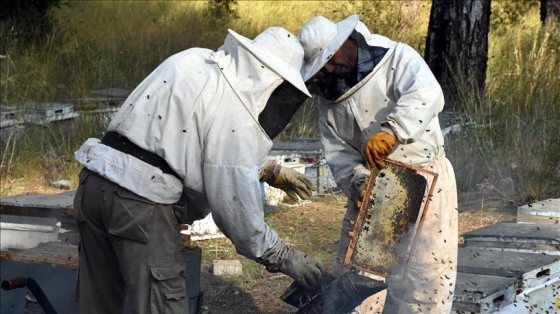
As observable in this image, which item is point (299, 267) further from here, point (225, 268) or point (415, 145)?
point (225, 268)

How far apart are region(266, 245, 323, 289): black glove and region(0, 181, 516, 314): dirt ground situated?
1204 mm

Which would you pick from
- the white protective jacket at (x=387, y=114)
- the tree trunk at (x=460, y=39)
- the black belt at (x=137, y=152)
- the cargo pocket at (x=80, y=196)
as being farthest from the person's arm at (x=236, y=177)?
the tree trunk at (x=460, y=39)

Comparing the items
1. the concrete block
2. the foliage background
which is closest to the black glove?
the concrete block

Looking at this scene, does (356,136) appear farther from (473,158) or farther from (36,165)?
(36,165)

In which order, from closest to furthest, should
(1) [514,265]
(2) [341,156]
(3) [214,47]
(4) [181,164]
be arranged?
(4) [181,164]
(1) [514,265]
(2) [341,156]
(3) [214,47]

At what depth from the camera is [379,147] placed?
4.06m

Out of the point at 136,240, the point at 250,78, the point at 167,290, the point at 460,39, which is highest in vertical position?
the point at 250,78

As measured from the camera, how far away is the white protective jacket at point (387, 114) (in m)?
4.11

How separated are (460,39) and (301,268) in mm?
6290

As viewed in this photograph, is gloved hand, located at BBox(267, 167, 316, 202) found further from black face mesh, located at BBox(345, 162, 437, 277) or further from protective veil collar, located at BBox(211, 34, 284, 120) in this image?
protective veil collar, located at BBox(211, 34, 284, 120)

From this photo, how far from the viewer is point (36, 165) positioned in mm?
8836

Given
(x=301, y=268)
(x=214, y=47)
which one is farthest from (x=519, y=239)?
(x=214, y=47)

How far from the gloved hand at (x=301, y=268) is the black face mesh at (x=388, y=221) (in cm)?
40

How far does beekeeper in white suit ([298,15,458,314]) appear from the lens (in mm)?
4098
